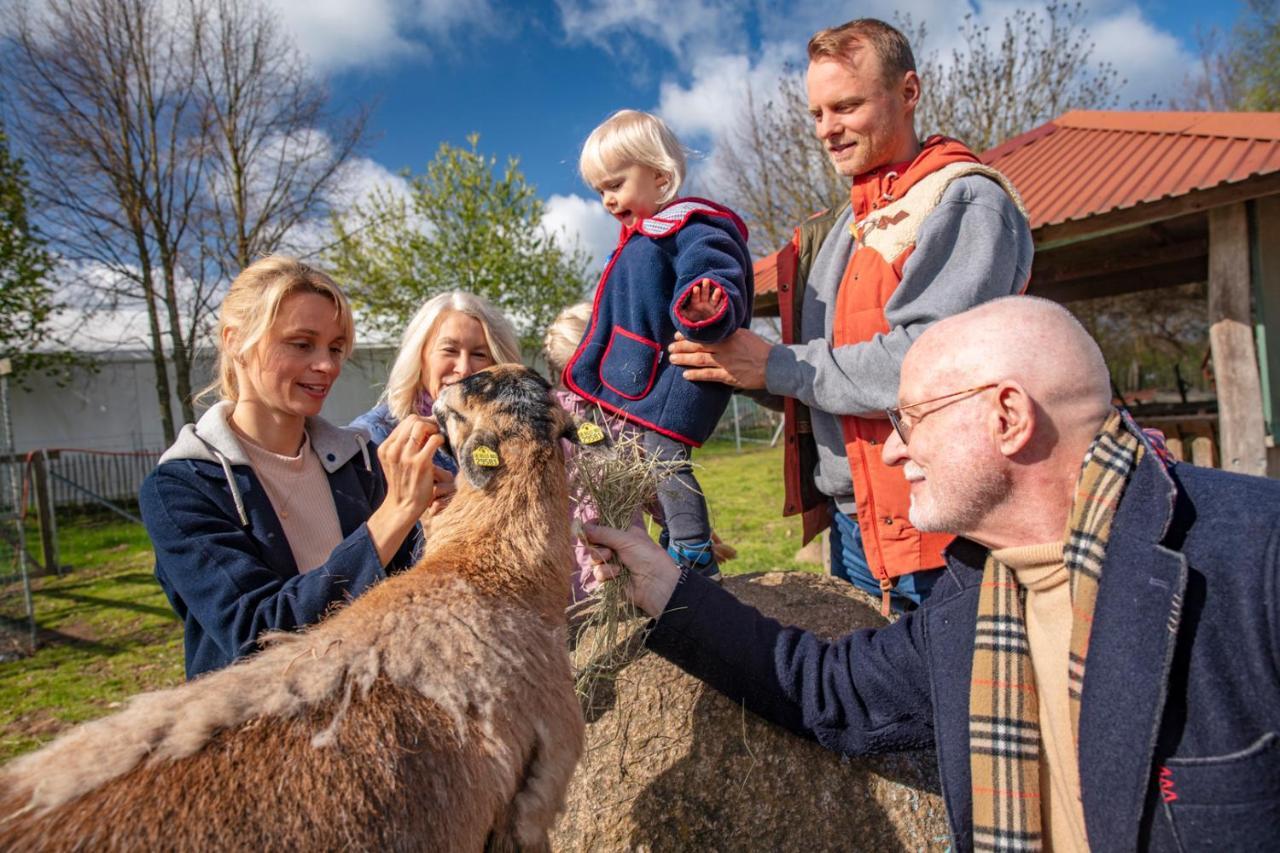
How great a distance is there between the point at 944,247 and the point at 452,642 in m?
2.27

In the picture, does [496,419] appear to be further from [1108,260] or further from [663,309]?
[1108,260]

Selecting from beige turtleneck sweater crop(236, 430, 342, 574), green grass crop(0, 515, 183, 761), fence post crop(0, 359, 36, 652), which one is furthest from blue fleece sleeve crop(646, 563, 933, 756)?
fence post crop(0, 359, 36, 652)

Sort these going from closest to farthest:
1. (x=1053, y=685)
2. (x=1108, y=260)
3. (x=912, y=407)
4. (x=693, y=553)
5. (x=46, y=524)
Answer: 1. (x=1053, y=685)
2. (x=912, y=407)
3. (x=693, y=553)
4. (x=46, y=524)
5. (x=1108, y=260)

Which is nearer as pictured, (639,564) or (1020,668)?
(1020,668)

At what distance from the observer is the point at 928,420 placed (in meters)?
2.30

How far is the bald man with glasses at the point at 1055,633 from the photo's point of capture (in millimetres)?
1779

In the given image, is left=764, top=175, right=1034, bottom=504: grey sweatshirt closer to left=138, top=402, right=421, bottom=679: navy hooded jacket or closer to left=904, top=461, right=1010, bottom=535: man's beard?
left=904, top=461, right=1010, bottom=535: man's beard

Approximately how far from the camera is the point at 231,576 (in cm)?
263

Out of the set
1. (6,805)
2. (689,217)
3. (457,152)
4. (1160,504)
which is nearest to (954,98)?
(457,152)

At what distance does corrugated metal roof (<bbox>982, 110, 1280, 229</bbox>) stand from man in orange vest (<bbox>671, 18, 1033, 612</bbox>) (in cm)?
683

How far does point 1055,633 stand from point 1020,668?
153 millimetres

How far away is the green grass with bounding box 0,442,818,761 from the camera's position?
281 inches

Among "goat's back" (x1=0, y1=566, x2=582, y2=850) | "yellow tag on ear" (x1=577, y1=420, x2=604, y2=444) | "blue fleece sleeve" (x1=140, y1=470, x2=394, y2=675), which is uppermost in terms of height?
"yellow tag on ear" (x1=577, y1=420, x2=604, y2=444)

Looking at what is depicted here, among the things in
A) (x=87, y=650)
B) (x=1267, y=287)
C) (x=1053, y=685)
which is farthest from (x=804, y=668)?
(x=87, y=650)
